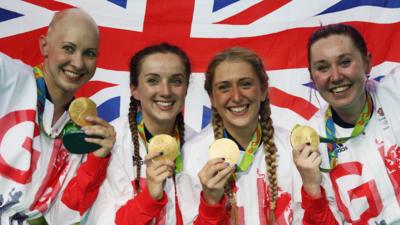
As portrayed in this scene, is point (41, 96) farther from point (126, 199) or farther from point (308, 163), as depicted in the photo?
point (308, 163)

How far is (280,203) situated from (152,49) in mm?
1388

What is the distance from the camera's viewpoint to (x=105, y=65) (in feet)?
16.0

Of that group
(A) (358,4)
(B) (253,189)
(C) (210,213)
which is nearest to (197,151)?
(B) (253,189)

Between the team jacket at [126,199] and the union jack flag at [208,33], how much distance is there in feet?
4.08

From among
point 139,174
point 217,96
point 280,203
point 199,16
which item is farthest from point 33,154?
point 199,16

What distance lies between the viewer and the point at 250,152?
11.6ft

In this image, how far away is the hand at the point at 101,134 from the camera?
3252mm

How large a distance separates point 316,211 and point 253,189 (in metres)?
0.43

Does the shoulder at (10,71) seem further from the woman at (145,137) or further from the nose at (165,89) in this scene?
the nose at (165,89)

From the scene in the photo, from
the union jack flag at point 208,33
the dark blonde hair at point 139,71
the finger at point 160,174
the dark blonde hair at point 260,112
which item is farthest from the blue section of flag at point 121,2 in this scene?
the finger at point 160,174

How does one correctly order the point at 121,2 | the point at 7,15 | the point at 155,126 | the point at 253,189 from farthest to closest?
the point at 121,2 → the point at 7,15 → the point at 155,126 → the point at 253,189

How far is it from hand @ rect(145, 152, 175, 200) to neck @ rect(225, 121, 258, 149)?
0.66 m

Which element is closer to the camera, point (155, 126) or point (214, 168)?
point (214, 168)

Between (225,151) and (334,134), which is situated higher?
(334,134)
